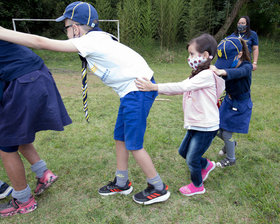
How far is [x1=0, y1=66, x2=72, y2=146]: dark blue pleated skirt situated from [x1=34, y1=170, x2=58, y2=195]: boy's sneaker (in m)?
Answer: 0.60

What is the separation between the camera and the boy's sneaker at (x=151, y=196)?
7.29ft

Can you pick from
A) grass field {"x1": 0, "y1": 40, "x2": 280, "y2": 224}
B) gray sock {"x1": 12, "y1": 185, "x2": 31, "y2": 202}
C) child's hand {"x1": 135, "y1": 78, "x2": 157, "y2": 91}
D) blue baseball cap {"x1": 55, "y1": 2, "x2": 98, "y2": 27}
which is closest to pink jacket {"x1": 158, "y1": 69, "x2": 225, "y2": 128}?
child's hand {"x1": 135, "y1": 78, "x2": 157, "y2": 91}

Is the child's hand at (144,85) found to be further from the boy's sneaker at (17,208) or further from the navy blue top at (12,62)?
the boy's sneaker at (17,208)

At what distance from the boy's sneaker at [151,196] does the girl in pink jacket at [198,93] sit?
0.33 m

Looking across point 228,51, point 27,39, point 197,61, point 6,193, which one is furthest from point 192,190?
point 27,39

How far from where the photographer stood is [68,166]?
9.48 feet

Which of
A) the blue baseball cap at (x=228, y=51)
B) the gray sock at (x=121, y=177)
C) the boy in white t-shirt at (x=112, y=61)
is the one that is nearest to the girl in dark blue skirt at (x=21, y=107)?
the boy in white t-shirt at (x=112, y=61)

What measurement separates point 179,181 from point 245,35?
3.52 meters

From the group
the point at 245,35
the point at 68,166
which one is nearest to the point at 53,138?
the point at 68,166

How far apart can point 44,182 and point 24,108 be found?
872 mm

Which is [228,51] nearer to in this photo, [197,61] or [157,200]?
[197,61]

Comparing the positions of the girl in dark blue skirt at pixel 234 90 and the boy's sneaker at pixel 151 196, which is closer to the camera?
the boy's sneaker at pixel 151 196

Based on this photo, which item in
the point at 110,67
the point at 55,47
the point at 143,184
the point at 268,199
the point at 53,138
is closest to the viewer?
the point at 55,47

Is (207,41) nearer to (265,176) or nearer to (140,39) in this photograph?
(265,176)
